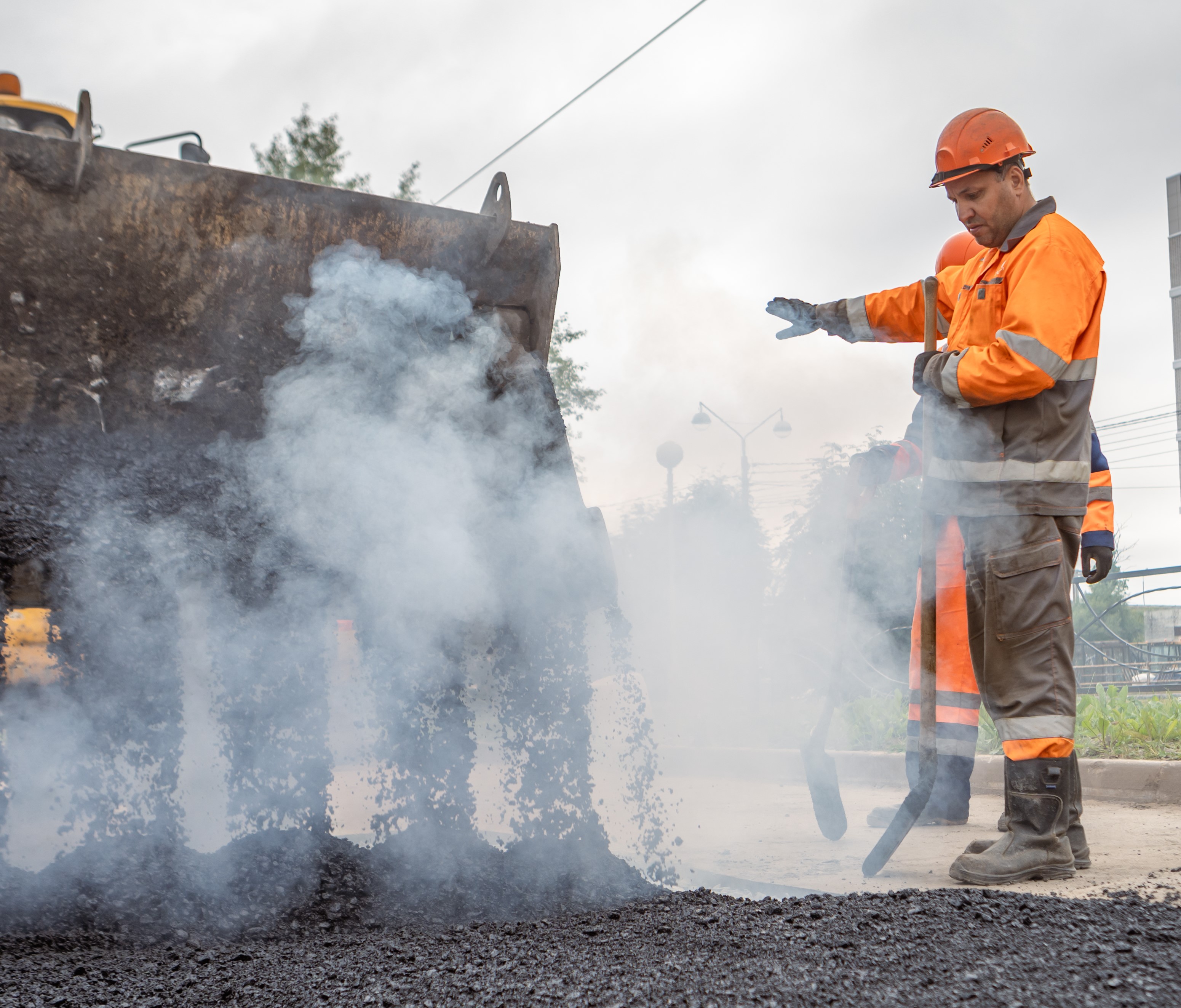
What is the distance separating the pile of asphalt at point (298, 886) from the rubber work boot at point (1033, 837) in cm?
93

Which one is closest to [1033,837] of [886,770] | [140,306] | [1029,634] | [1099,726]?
[1029,634]

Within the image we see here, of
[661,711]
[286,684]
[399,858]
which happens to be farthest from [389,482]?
[661,711]

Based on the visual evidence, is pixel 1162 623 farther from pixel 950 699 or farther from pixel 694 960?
pixel 694 960

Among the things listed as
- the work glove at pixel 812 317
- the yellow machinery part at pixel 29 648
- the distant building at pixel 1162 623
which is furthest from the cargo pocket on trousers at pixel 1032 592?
the distant building at pixel 1162 623

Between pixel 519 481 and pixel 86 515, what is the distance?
1.29m

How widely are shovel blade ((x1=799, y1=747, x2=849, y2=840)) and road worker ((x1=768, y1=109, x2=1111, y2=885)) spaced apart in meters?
0.60

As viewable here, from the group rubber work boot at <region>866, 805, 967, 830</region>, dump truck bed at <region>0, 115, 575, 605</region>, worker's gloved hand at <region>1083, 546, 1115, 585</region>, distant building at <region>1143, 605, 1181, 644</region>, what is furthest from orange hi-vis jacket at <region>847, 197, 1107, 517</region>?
distant building at <region>1143, 605, 1181, 644</region>

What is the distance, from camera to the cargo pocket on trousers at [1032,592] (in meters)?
2.53

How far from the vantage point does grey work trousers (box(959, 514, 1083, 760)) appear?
2.49 meters

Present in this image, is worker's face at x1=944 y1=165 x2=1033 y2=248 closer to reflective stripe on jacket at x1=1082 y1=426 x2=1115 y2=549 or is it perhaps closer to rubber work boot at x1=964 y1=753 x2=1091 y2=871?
reflective stripe on jacket at x1=1082 y1=426 x2=1115 y2=549

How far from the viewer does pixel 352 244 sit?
2.98 m

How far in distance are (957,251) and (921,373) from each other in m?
1.41

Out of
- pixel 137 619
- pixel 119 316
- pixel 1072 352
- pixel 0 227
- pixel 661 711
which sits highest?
pixel 0 227

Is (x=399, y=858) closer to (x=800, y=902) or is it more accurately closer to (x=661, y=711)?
(x=800, y=902)
